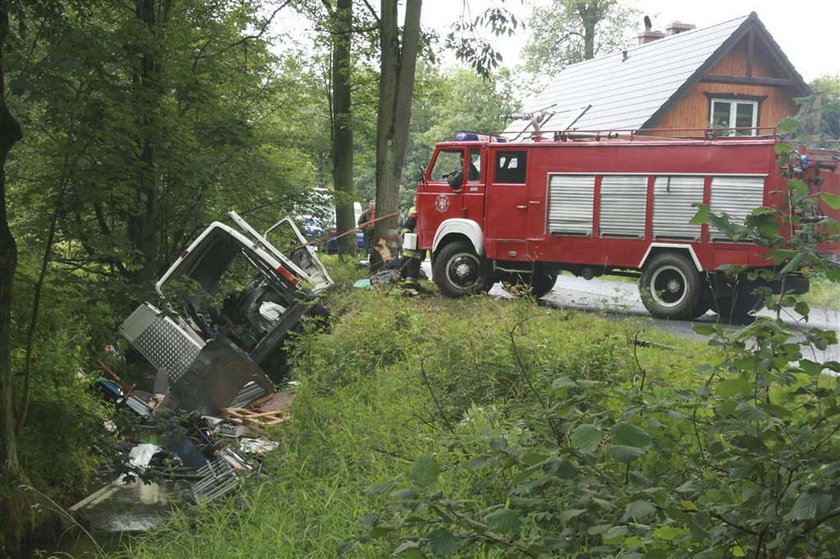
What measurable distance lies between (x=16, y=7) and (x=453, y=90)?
2343 inches

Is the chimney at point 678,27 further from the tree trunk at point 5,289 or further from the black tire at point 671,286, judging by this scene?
the tree trunk at point 5,289

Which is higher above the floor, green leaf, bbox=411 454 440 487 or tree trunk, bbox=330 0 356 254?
tree trunk, bbox=330 0 356 254

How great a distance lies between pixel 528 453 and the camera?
Answer: 112 inches

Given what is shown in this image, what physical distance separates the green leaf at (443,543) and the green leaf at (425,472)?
0.47ft

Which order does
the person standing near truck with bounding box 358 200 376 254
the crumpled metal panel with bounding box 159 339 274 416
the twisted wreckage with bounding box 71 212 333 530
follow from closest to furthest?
the twisted wreckage with bounding box 71 212 333 530
the crumpled metal panel with bounding box 159 339 274 416
the person standing near truck with bounding box 358 200 376 254

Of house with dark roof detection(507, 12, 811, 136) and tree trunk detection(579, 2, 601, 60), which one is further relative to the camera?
tree trunk detection(579, 2, 601, 60)

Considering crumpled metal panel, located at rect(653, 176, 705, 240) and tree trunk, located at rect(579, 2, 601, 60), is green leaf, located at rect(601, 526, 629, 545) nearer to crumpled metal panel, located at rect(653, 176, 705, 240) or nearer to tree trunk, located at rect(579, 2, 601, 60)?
crumpled metal panel, located at rect(653, 176, 705, 240)

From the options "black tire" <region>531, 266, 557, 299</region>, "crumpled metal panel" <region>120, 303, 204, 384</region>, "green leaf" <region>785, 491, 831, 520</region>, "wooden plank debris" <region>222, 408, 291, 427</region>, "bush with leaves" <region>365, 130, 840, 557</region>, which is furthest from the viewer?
"black tire" <region>531, 266, 557, 299</region>

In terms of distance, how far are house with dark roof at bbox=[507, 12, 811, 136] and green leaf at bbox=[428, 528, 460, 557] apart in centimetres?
2284

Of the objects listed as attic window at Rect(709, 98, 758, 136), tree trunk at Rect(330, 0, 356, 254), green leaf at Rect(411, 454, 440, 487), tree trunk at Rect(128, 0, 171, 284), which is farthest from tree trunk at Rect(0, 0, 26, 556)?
attic window at Rect(709, 98, 758, 136)

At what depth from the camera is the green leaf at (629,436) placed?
8.32 ft

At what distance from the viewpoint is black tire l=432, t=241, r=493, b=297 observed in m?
15.3

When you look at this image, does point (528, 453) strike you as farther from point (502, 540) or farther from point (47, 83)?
point (47, 83)

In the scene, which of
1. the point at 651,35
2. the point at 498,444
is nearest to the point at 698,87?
the point at 651,35
